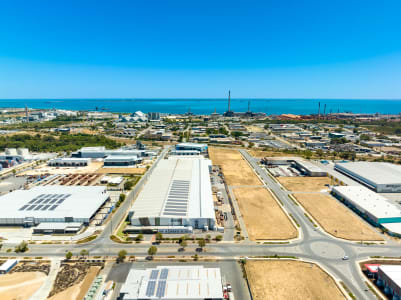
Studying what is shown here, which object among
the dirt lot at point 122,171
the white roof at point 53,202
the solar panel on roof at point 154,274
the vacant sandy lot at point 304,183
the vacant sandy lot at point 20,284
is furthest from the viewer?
the dirt lot at point 122,171

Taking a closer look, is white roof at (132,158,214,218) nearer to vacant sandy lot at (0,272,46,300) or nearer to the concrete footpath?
the concrete footpath

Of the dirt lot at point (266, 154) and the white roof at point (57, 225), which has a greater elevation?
the dirt lot at point (266, 154)

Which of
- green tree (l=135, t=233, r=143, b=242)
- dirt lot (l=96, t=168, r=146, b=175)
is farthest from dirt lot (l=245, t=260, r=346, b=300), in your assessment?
dirt lot (l=96, t=168, r=146, b=175)

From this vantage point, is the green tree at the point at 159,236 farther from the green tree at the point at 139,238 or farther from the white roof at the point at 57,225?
the white roof at the point at 57,225

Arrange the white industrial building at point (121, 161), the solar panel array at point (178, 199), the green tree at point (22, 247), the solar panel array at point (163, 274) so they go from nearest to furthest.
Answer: the solar panel array at point (163, 274) → the green tree at point (22, 247) → the solar panel array at point (178, 199) → the white industrial building at point (121, 161)

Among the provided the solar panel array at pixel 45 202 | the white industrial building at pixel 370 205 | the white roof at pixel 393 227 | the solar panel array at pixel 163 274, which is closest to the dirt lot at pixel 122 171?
the solar panel array at pixel 45 202

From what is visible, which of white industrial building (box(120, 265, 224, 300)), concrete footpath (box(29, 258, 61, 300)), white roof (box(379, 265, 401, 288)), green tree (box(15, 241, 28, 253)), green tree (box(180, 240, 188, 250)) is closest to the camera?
white industrial building (box(120, 265, 224, 300))

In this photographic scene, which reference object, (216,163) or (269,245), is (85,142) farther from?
(269,245)
